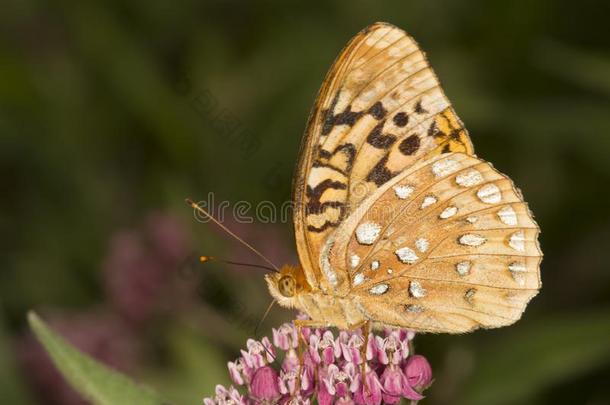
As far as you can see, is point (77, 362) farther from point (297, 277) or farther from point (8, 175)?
point (8, 175)

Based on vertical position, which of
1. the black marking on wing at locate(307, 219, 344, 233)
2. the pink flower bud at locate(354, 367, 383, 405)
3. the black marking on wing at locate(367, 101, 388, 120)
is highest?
the black marking on wing at locate(367, 101, 388, 120)

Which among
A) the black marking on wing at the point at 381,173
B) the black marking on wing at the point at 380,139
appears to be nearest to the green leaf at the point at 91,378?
the black marking on wing at the point at 381,173

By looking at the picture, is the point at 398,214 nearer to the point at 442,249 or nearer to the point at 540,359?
the point at 442,249

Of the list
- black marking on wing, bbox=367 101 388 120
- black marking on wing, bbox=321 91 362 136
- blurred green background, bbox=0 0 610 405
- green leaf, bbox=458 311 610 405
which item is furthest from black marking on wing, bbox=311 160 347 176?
green leaf, bbox=458 311 610 405

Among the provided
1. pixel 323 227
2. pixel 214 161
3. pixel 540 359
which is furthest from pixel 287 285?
pixel 214 161

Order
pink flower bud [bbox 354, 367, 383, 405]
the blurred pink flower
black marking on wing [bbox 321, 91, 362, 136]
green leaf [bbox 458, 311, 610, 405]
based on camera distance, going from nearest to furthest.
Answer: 1. pink flower bud [bbox 354, 367, 383, 405]
2. black marking on wing [bbox 321, 91, 362, 136]
3. green leaf [bbox 458, 311, 610, 405]
4. the blurred pink flower

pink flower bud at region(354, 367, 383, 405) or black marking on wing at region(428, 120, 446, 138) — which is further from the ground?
black marking on wing at region(428, 120, 446, 138)

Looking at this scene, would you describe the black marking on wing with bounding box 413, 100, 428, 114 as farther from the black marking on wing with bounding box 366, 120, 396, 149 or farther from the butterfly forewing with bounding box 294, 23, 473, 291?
the black marking on wing with bounding box 366, 120, 396, 149
